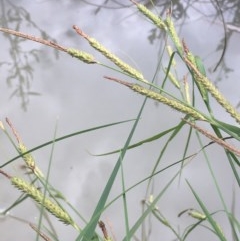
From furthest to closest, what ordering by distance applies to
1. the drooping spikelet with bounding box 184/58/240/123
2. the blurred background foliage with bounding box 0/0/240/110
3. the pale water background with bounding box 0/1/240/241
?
the blurred background foliage with bounding box 0/0/240/110, the pale water background with bounding box 0/1/240/241, the drooping spikelet with bounding box 184/58/240/123

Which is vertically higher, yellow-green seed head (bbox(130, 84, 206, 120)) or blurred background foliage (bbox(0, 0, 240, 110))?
blurred background foliage (bbox(0, 0, 240, 110))

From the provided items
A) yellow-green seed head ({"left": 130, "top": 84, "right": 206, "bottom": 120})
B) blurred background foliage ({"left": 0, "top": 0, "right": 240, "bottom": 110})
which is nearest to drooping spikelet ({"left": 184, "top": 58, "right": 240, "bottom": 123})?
yellow-green seed head ({"left": 130, "top": 84, "right": 206, "bottom": 120})

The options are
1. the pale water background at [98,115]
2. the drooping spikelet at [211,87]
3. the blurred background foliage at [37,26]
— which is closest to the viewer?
the drooping spikelet at [211,87]

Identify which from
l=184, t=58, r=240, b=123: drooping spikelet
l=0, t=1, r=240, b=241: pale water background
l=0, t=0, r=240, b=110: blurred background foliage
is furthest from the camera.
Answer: l=0, t=0, r=240, b=110: blurred background foliage

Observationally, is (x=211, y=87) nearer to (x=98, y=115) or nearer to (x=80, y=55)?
(x=80, y=55)

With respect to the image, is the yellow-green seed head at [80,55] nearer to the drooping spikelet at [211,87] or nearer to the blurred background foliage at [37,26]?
the drooping spikelet at [211,87]

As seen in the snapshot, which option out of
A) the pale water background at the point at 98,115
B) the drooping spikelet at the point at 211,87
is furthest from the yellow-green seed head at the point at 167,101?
the pale water background at the point at 98,115

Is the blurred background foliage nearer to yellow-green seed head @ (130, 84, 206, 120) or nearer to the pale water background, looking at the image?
the pale water background

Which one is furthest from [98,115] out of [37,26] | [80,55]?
[80,55]

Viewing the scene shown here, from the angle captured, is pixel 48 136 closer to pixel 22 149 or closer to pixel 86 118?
pixel 86 118

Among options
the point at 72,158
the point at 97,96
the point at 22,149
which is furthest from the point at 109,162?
the point at 22,149
